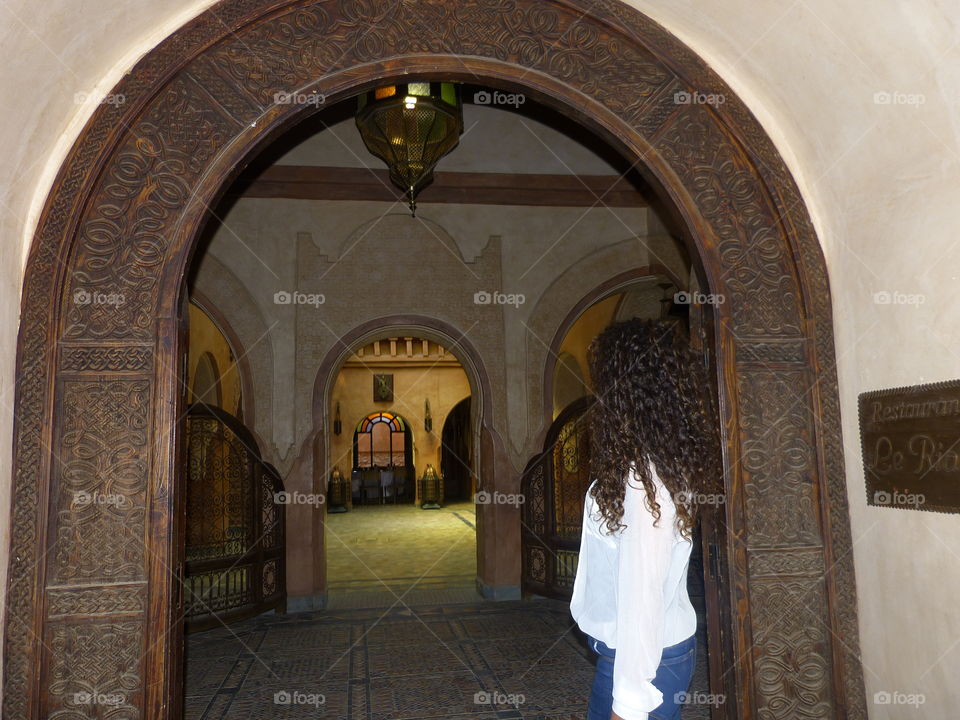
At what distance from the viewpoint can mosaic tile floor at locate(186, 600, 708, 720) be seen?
3.70 metres

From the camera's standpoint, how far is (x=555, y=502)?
6.20 meters

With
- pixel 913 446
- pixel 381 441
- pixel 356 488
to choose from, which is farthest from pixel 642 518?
pixel 381 441

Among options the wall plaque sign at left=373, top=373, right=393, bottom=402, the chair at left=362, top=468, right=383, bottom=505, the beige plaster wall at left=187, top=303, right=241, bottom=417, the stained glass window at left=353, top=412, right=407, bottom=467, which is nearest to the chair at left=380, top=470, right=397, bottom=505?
the chair at left=362, top=468, right=383, bottom=505

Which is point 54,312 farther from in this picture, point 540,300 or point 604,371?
point 540,300

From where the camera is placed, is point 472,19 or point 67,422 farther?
point 472,19

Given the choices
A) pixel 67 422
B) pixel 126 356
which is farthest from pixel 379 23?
pixel 67 422

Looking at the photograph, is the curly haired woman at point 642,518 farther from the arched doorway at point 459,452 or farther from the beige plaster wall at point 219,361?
the arched doorway at point 459,452

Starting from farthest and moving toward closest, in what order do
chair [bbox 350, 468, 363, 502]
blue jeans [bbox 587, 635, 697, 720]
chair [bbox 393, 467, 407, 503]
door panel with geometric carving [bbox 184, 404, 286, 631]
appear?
chair [bbox 393, 467, 407, 503]
chair [bbox 350, 468, 363, 502]
door panel with geometric carving [bbox 184, 404, 286, 631]
blue jeans [bbox 587, 635, 697, 720]

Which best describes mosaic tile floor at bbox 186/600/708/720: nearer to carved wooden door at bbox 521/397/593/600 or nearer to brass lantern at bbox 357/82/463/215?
carved wooden door at bbox 521/397/593/600

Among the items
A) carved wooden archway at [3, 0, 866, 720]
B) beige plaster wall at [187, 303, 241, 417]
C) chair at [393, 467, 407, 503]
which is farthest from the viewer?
chair at [393, 467, 407, 503]

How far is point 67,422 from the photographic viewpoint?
2229mm

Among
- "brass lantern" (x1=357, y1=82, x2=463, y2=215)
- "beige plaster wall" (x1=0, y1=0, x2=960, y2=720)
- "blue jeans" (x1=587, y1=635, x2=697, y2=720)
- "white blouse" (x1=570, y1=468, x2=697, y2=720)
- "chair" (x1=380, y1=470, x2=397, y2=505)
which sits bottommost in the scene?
"chair" (x1=380, y1=470, x2=397, y2=505)

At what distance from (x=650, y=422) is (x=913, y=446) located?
867 mm

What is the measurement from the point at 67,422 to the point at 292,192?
4.39 metres
